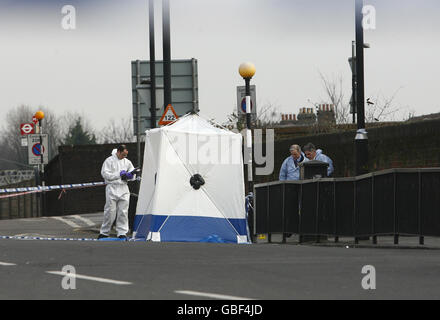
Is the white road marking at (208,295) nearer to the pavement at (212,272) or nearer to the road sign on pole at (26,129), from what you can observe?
the pavement at (212,272)

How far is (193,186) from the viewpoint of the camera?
1908 cm

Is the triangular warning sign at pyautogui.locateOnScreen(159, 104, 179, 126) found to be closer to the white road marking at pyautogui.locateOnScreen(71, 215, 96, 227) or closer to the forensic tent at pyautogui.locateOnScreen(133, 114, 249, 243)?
the forensic tent at pyautogui.locateOnScreen(133, 114, 249, 243)

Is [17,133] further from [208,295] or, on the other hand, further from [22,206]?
[208,295]

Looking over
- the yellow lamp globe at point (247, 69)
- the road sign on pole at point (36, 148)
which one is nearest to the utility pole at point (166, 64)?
the yellow lamp globe at point (247, 69)

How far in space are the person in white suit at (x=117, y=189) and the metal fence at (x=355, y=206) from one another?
8.55 feet

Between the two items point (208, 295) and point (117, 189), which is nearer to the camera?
point (208, 295)

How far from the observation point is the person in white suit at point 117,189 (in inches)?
808

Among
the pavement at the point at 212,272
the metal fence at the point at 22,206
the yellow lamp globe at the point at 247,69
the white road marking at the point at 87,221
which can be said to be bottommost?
the metal fence at the point at 22,206

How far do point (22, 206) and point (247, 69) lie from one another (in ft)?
93.6

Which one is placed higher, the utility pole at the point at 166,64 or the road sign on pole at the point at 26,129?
the utility pole at the point at 166,64

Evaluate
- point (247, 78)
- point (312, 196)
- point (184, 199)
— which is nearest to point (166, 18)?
point (247, 78)

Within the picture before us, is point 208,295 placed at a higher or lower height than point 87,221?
higher

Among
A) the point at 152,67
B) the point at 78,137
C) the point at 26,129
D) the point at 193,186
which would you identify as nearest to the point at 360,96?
the point at 193,186
